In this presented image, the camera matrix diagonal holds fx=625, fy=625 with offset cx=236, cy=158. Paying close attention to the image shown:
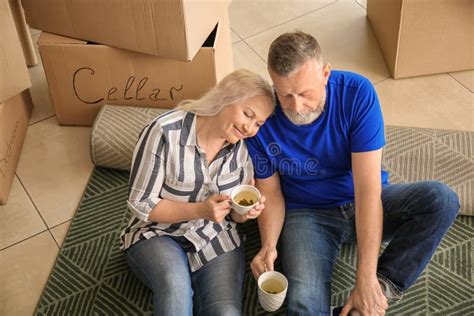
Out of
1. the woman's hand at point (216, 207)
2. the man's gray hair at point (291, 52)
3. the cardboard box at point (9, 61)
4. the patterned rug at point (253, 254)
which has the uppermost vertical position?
the man's gray hair at point (291, 52)

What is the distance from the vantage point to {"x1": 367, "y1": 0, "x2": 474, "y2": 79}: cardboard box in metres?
2.65

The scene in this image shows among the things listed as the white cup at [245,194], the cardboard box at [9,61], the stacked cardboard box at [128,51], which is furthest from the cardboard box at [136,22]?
the white cup at [245,194]

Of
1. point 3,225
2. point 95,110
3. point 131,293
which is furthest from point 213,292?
point 95,110

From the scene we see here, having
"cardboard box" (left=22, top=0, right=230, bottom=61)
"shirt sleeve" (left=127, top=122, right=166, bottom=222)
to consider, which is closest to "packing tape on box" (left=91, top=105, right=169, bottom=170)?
"cardboard box" (left=22, top=0, right=230, bottom=61)

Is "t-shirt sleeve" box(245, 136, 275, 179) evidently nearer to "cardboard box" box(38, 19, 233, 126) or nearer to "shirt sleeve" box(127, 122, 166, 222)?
"shirt sleeve" box(127, 122, 166, 222)

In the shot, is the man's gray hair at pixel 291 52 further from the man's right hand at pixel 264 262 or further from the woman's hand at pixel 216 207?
the man's right hand at pixel 264 262

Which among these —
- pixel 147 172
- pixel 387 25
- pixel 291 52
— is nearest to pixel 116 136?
pixel 147 172

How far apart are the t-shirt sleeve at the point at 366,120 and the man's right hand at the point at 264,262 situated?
0.41 metres

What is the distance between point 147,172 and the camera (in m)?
1.80

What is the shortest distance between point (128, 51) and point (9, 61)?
462 millimetres

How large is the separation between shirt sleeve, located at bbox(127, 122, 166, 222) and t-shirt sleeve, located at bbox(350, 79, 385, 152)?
556 millimetres

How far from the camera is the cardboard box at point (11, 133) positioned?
2.46 metres

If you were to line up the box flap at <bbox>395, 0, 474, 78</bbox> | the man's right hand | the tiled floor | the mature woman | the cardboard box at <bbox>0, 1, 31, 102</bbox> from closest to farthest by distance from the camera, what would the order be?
the mature woman, the man's right hand, the tiled floor, the cardboard box at <bbox>0, 1, 31, 102</bbox>, the box flap at <bbox>395, 0, 474, 78</bbox>

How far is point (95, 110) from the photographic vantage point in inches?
106
